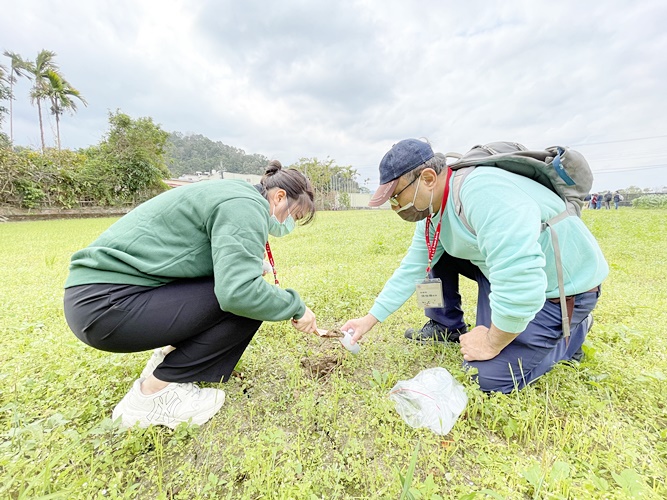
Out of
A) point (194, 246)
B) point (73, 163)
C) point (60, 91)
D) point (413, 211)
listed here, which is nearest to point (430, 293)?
point (413, 211)

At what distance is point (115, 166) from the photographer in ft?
61.1

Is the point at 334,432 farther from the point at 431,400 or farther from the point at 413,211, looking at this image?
the point at 413,211

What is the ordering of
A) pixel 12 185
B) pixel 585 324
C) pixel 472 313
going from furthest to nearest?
1. pixel 12 185
2. pixel 472 313
3. pixel 585 324

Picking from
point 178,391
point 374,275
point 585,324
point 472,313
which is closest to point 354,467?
point 178,391

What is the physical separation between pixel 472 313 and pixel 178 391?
A: 2.22 metres

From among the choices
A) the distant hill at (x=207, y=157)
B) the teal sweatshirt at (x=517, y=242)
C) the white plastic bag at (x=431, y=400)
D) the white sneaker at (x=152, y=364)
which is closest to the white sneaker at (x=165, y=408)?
the white sneaker at (x=152, y=364)

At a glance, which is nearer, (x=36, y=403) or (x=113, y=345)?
(x=113, y=345)

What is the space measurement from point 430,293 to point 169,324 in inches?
52.9

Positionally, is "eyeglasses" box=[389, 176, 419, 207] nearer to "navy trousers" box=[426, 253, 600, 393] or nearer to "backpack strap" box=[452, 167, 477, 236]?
"backpack strap" box=[452, 167, 477, 236]

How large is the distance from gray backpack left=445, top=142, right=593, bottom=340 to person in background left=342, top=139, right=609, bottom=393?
36 millimetres

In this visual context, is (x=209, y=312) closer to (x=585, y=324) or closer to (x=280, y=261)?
(x=585, y=324)

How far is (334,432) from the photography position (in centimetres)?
130

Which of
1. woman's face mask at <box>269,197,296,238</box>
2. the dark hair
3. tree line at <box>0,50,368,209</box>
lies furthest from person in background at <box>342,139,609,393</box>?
tree line at <box>0,50,368,209</box>

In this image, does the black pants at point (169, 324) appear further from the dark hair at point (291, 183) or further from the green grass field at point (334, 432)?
the dark hair at point (291, 183)
